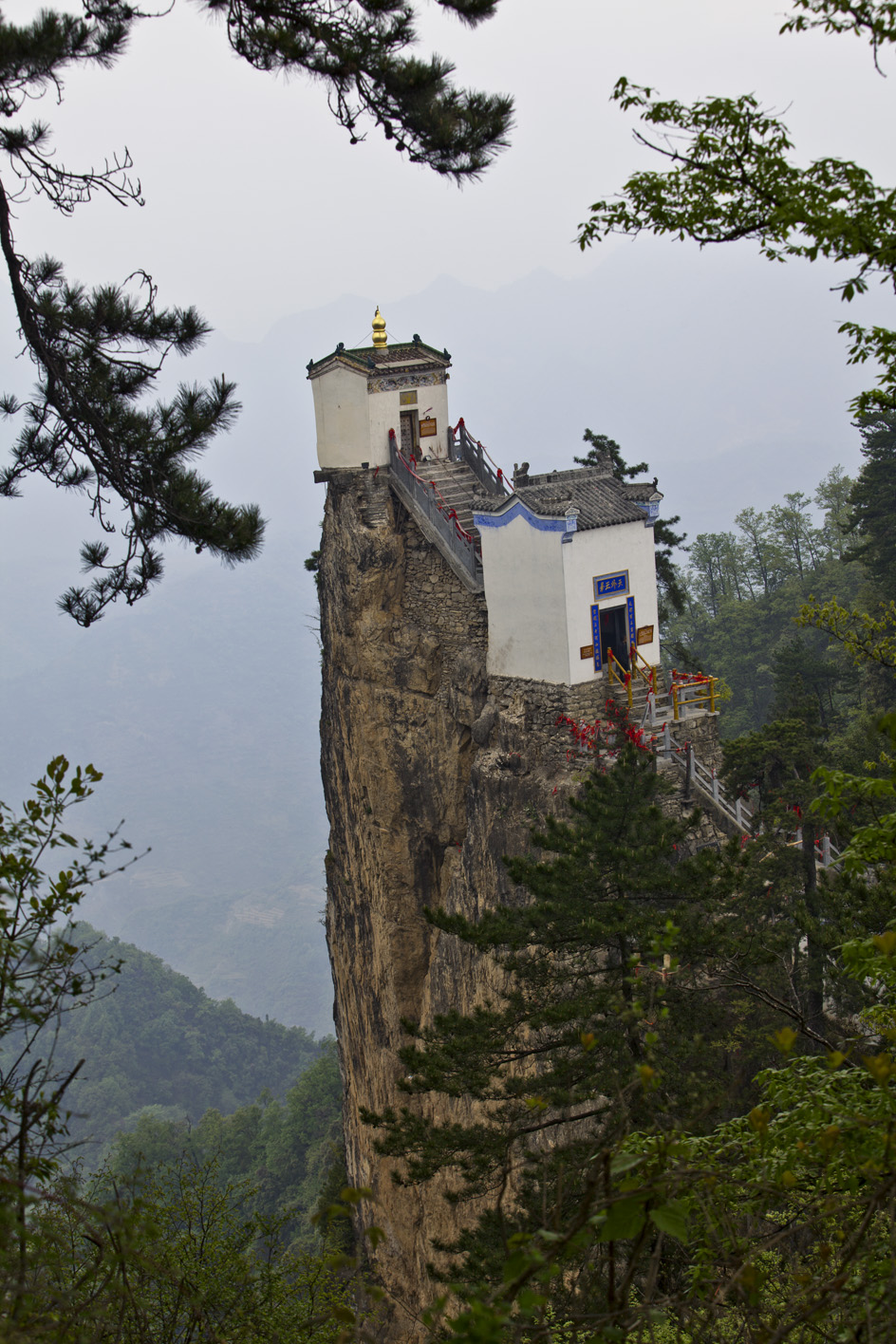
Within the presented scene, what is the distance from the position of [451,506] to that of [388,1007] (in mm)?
11302

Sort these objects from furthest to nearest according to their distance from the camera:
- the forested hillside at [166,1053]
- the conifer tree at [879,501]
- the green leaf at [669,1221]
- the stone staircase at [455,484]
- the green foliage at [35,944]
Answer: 1. the forested hillside at [166,1053]
2. the conifer tree at [879,501]
3. the stone staircase at [455,484]
4. the green foliage at [35,944]
5. the green leaf at [669,1221]

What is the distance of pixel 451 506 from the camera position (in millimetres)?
23734

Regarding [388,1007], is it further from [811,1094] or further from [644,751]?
[811,1094]

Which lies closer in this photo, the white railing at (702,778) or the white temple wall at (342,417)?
the white railing at (702,778)

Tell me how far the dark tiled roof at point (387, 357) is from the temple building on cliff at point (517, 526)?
0.04m

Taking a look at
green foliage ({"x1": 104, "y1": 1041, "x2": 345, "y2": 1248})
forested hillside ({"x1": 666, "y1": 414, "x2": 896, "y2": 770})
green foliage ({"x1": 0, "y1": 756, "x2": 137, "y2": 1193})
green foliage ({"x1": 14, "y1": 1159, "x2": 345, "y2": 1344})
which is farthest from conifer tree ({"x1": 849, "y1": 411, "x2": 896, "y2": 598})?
green foliage ({"x1": 0, "y1": 756, "x2": 137, "y2": 1193})

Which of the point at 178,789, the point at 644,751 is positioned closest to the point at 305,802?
the point at 178,789

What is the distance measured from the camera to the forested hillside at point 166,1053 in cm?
7850

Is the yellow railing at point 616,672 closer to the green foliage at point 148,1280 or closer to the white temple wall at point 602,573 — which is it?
the white temple wall at point 602,573

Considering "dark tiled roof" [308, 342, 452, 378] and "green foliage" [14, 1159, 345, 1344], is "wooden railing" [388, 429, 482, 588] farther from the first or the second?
"green foliage" [14, 1159, 345, 1344]

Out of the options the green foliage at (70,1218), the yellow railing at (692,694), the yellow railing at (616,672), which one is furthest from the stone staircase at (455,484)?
the green foliage at (70,1218)

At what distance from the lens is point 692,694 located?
19734 millimetres

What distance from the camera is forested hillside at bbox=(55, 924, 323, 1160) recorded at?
7850 centimetres

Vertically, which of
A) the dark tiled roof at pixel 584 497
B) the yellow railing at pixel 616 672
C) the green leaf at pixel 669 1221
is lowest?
the green leaf at pixel 669 1221
